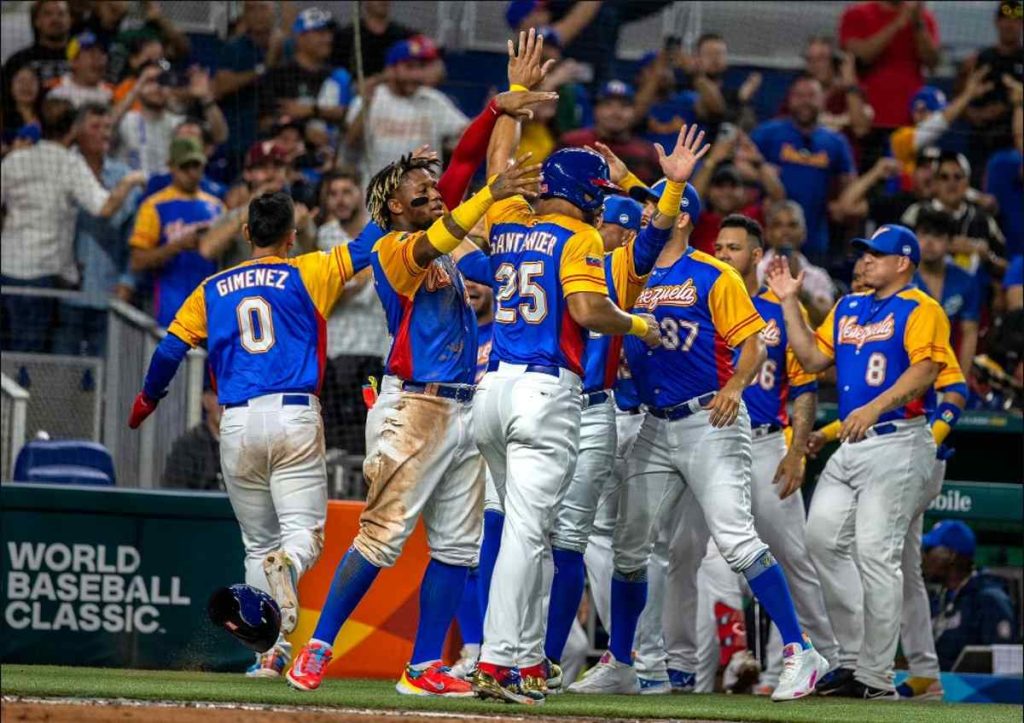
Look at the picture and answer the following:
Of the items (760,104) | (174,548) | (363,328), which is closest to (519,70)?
(174,548)

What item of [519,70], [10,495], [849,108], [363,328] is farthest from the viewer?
[849,108]

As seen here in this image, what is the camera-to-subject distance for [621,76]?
46.9 feet

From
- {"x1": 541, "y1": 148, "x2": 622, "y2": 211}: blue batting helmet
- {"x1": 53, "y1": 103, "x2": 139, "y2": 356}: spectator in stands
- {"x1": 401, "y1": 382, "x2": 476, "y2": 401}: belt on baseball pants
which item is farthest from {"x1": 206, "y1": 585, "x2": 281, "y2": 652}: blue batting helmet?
{"x1": 53, "y1": 103, "x2": 139, "y2": 356}: spectator in stands

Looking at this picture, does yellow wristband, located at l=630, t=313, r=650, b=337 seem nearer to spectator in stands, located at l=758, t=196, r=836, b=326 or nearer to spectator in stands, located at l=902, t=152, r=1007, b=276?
spectator in stands, located at l=758, t=196, r=836, b=326

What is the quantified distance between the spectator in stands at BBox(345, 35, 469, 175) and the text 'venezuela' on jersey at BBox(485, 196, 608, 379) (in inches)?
215

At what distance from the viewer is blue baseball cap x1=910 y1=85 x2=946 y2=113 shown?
1391 cm

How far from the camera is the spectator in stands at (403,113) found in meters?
12.4

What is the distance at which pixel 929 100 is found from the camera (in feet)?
45.8

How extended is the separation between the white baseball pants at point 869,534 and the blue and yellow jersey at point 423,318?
225cm

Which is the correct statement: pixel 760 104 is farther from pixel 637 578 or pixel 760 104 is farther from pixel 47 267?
pixel 637 578

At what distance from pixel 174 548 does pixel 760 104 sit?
286 inches

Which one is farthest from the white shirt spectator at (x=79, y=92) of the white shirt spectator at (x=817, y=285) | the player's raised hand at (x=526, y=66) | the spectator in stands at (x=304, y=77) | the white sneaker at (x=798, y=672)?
the white sneaker at (x=798, y=672)

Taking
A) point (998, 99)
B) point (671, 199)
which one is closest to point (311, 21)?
point (998, 99)

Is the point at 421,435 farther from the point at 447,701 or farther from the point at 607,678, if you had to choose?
the point at 607,678
